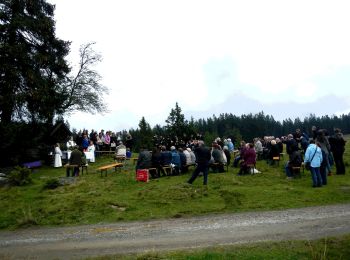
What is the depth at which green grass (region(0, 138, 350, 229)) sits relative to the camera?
15.0 metres

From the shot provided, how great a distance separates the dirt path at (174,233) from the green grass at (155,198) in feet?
3.24

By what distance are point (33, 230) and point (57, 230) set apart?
3.31 ft

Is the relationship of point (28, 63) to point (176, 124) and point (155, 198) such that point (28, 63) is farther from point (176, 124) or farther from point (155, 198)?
point (155, 198)

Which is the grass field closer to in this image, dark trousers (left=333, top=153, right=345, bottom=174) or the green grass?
the green grass

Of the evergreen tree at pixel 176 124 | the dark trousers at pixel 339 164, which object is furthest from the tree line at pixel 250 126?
the dark trousers at pixel 339 164

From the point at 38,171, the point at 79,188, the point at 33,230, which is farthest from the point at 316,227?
the point at 38,171

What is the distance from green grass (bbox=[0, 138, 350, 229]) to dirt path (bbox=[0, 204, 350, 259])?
0.99m

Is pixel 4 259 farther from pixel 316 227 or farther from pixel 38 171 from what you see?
pixel 38 171

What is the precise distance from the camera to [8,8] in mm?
30000

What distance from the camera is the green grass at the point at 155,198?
49.2 ft

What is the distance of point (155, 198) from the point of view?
1669 centimetres

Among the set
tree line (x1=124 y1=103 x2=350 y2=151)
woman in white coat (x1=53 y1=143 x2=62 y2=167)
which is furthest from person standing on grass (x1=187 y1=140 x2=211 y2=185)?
tree line (x1=124 y1=103 x2=350 y2=151)

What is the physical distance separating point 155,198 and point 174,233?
4899 mm

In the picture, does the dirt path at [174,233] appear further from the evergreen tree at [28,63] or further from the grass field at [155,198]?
the evergreen tree at [28,63]
